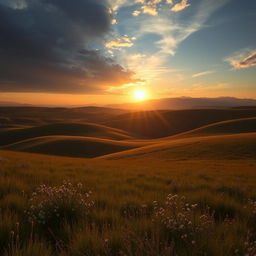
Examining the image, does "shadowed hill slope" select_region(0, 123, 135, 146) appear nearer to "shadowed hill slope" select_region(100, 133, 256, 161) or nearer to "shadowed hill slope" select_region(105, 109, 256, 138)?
"shadowed hill slope" select_region(105, 109, 256, 138)

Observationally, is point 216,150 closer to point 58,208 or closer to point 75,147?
point 58,208

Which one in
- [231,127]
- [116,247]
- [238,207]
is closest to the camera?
[116,247]

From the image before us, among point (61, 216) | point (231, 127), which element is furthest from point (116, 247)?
point (231, 127)

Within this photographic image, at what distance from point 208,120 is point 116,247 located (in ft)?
524

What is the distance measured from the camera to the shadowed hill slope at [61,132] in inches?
4254

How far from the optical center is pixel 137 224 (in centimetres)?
353

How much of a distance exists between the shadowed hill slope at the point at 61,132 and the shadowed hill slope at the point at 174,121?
33.7 metres

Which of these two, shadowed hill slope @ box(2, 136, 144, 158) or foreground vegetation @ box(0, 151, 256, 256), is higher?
foreground vegetation @ box(0, 151, 256, 256)

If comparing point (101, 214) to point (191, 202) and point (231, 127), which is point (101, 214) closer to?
point (191, 202)

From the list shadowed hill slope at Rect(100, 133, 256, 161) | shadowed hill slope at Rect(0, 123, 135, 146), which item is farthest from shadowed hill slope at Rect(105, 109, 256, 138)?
shadowed hill slope at Rect(100, 133, 256, 161)

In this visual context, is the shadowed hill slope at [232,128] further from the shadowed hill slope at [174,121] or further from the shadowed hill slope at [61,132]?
the shadowed hill slope at [174,121]

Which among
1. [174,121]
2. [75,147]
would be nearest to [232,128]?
[75,147]

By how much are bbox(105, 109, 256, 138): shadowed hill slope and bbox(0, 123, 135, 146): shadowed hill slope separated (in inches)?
1328

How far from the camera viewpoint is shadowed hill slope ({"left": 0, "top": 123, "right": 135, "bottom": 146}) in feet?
355
